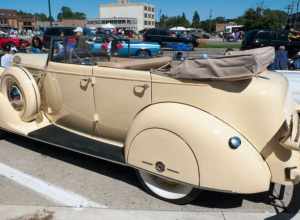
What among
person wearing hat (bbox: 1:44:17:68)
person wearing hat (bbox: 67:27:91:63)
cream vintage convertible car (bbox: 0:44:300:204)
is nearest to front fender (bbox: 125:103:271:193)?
cream vintage convertible car (bbox: 0:44:300:204)

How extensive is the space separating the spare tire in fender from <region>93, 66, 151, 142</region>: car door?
107 centimetres

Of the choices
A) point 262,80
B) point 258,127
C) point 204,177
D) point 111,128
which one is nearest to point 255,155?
point 258,127

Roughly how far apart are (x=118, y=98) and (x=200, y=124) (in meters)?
1.09

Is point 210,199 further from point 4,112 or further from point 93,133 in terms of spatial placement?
point 4,112

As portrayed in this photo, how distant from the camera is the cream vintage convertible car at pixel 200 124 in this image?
309 centimetres

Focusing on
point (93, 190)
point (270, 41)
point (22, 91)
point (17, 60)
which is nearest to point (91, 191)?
point (93, 190)

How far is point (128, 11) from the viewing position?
117 metres

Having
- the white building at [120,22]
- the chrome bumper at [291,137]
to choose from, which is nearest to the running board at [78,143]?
the chrome bumper at [291,137]

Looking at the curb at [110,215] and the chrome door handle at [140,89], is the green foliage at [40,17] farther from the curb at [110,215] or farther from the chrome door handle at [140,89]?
the curb at [110,215]

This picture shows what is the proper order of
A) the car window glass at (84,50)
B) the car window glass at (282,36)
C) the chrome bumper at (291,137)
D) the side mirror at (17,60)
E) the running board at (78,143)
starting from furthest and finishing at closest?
the car window glass at (282,36) → the side mirror at (17,60) → the car window glass at (84,50) → the running board at (78,143) → the chrome bumper at (291,137)

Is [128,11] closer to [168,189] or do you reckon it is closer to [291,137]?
[168,189]

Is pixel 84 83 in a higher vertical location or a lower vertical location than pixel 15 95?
higher

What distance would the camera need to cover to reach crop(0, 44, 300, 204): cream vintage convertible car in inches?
122

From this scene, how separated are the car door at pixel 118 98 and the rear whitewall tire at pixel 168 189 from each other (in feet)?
1.92
